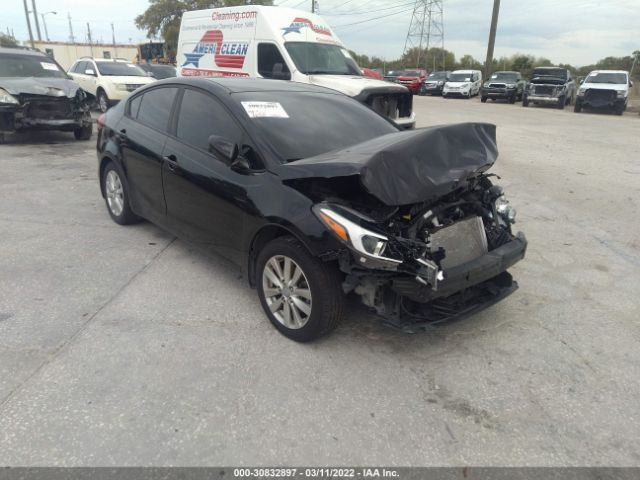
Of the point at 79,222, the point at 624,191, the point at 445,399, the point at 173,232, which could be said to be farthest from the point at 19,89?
the point at 624,191

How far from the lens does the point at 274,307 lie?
325cm

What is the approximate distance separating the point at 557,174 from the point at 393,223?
671 cm

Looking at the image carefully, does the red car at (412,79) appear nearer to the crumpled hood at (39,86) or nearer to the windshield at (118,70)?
the windshield at (118,70)

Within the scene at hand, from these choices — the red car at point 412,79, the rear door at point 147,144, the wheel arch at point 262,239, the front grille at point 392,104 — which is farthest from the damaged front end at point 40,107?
the red car at point 412,79

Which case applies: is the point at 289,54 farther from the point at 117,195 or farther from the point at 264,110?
the point at 264,110

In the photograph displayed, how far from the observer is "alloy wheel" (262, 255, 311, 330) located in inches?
119

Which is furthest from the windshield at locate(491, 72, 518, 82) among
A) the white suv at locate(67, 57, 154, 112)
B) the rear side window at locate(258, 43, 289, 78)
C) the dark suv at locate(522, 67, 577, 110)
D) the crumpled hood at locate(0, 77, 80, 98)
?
the crumpled hood at locate(0, 77, 80, 98)

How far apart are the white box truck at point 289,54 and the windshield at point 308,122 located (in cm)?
539

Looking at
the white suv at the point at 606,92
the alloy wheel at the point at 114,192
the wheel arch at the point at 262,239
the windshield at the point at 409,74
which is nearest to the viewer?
the wheel arch at the point at 262,239

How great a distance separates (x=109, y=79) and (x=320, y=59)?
22.7 ft

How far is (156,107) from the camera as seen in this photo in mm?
4465

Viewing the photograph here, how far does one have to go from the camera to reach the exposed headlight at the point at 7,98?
886cm

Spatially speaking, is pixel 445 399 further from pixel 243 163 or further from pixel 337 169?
pixel 243 163

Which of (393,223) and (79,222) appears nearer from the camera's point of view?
(393,223)
